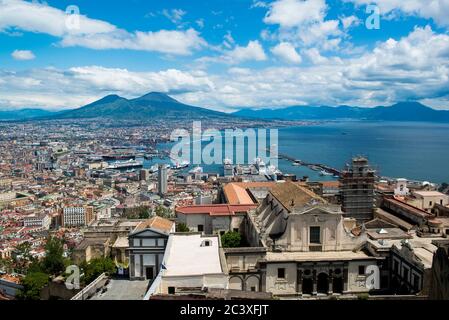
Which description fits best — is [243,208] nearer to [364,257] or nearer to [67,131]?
[364,257]

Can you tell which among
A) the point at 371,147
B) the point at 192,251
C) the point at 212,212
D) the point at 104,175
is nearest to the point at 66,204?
the point at 104,175

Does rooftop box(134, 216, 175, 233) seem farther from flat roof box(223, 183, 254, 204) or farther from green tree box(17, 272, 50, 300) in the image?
flat roof box(223, 183, 254, 204)

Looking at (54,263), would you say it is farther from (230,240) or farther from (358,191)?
(358,191)

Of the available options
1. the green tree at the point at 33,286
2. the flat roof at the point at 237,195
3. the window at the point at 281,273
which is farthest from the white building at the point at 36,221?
the window at the point at 281,273

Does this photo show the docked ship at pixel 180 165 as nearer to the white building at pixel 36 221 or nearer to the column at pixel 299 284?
the white building at pixel 36 221

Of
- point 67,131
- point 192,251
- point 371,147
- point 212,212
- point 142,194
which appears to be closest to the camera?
point 192,251

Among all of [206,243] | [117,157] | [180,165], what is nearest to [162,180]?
[180,165]
